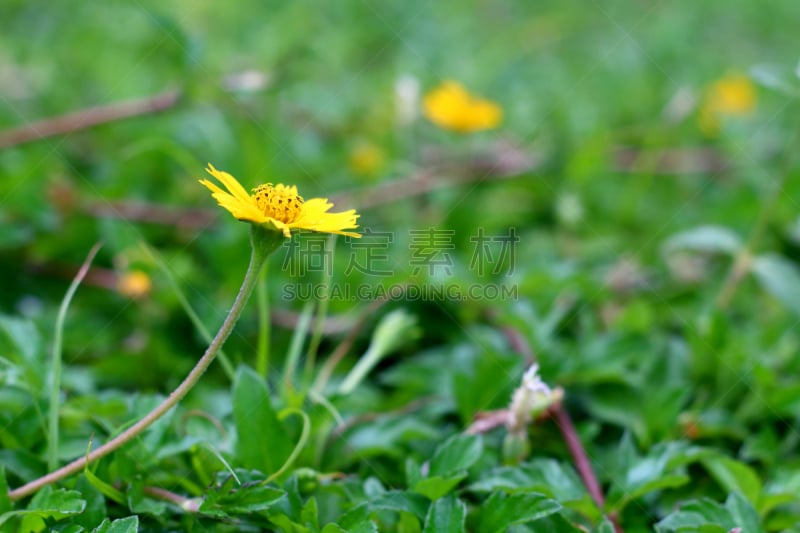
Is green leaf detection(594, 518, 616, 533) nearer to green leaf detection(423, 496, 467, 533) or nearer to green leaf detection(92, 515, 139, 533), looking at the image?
green leaf detection(423, 496, 467, 533)

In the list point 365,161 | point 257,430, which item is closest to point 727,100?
point 365,161

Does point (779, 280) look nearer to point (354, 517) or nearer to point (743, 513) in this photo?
point (743, 513)

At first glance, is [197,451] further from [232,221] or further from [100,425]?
[232,221]

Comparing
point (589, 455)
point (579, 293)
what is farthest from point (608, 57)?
point (589, 455)

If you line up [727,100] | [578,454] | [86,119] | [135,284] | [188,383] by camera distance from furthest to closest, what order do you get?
[727,100]
[86,119]
[135,284]
[578,454]
[188,383]

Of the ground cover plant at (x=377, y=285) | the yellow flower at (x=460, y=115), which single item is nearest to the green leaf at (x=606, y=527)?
the ground cover plant at (x=377, y=285)
